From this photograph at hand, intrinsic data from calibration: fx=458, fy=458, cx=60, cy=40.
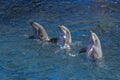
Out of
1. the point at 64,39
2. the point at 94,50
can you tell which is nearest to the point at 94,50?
the point at 94,50

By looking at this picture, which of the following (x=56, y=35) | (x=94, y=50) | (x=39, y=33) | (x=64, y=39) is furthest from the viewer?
(x=56, y=35)

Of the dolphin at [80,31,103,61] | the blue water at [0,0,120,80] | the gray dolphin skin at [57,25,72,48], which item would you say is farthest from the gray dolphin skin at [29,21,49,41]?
the dolphin at [80,31,103,61]

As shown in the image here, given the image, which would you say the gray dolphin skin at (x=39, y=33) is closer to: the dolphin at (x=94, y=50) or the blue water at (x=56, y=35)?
the blue water at (x=56, y=35)

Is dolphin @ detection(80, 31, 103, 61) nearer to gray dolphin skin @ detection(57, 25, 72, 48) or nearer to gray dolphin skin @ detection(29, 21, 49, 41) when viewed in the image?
gray dolphin skin @ detection(57, 25, 72, 48)

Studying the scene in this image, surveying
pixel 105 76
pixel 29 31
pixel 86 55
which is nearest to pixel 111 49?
pixel 86 55

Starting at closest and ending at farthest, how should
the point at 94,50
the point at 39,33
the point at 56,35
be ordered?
the point at 94,50 < the point at 39,33 < the point at 56,35

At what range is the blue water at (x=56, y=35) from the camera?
14.3m

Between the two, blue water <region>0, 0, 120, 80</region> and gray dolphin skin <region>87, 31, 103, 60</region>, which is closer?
blue water <region>0, 0, 120, 80</region>

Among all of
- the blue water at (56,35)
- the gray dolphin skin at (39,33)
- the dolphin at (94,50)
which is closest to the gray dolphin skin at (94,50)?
the dolphin at (94,50)

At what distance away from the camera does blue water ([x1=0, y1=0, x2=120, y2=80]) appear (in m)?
14.3

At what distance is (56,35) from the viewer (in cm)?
1792

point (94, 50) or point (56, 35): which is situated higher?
point (94, 50)

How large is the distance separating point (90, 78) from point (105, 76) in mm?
477

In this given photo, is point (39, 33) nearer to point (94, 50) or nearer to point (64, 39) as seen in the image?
point (64, 39)
